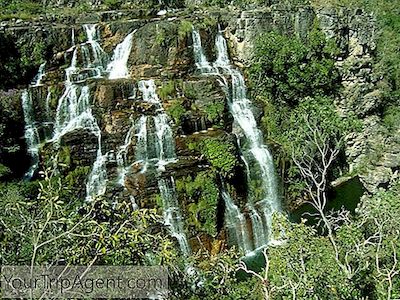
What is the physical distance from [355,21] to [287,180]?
8036 millimetres

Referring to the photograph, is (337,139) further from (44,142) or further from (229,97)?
(44,142)

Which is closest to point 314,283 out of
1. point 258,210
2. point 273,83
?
point 258,210

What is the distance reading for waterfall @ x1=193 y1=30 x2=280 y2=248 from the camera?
1784 cm

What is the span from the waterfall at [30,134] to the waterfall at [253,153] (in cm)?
683

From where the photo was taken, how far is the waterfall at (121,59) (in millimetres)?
19997

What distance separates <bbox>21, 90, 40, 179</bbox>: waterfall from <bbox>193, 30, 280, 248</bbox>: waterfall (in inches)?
269

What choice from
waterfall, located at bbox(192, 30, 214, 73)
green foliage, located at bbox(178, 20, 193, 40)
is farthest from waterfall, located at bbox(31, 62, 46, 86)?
waterfall, located at bbox(192, 30, 214, 73)

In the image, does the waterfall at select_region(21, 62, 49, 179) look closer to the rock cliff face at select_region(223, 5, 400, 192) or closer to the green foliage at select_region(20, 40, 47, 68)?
the green foliage at select_region(20, 40, 47, 68)

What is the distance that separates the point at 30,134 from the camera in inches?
677

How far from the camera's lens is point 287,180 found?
64.2 ft

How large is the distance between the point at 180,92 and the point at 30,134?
549 centimetres

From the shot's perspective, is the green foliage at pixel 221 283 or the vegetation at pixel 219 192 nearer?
the vegetation at pixel 219 192

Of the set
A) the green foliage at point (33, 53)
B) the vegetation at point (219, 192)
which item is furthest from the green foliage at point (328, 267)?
the green foliage at point (33, 53)

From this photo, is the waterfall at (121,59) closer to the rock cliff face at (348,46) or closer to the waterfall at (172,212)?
the rock cliff face at (348,46)
